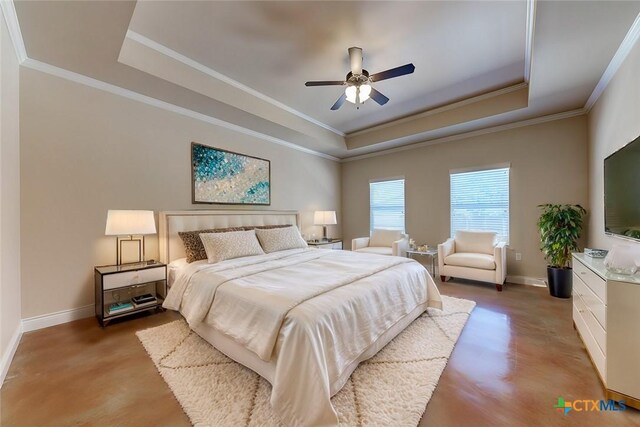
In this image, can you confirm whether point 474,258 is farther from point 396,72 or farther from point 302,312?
point 302,312

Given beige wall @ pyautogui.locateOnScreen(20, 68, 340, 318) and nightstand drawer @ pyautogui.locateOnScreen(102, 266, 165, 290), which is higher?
beige wall @ pyautogui.locateOnScreen(20, 68, 340, 318)

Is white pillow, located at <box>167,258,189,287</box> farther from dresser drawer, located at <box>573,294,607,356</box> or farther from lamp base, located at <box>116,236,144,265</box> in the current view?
dresser drawer, located at <box>573,294,607,356</box>

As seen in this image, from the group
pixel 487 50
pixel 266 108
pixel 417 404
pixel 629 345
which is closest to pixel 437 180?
pixel 487 50

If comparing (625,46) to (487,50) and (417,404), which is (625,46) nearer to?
(487,50)

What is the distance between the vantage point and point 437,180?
16.7 feet

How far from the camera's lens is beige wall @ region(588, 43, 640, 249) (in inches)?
86.6

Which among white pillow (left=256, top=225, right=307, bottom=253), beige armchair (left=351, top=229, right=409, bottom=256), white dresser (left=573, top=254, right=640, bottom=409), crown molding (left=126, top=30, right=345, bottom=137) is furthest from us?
beige armchair (left=351, top=229, right=409, bottom=256)

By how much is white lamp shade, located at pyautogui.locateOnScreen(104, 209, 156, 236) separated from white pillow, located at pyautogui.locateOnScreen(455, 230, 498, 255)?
4.77 m

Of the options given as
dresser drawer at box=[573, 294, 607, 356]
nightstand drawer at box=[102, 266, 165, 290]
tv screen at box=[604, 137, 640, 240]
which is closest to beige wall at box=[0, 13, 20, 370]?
nightstand drawer at box=[102, 266, 165, 290]

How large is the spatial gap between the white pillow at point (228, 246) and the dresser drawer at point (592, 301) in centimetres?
315

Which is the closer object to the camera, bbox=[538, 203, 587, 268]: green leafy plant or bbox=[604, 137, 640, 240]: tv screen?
bbox=[604, 137, 640, 240]: tv screen

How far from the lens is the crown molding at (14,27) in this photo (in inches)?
75.1

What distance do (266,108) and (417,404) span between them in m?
3.96

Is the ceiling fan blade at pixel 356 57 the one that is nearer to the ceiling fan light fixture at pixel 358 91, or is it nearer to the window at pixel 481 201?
the ceiling fan light fixture at pixel 358 91
